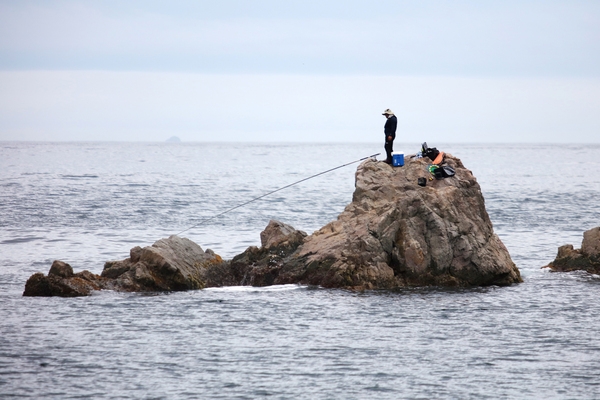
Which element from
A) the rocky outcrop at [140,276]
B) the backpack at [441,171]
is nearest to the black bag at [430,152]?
the backpack at [441,171]

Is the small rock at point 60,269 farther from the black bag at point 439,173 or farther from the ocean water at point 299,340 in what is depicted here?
the black bag at point 439,173

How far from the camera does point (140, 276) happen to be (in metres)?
23.3

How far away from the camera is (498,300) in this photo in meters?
22.5

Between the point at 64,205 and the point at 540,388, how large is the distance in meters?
38.7

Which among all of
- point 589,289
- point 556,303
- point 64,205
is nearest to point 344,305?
point 556,303

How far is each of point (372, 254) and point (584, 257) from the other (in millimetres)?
8346

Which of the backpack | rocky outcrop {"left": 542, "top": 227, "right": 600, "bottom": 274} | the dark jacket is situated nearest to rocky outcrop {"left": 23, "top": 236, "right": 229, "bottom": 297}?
the dark jacket

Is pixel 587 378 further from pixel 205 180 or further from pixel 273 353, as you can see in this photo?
pixel 205 180

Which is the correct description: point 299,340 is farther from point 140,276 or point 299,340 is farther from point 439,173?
point 439,173

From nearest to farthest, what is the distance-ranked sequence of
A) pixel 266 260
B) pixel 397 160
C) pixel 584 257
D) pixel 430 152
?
pixel 266 260, pixel 397 160, pixel 430 152, pixel 584 257

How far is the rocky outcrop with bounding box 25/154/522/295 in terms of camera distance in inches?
917

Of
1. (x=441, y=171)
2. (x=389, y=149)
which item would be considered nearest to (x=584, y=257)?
(x=441, y=171)

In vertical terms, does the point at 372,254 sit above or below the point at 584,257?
above

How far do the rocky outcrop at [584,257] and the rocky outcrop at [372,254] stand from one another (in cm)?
309
